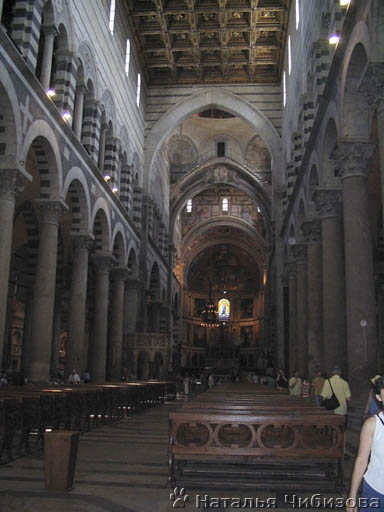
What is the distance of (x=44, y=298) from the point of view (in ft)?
47.6

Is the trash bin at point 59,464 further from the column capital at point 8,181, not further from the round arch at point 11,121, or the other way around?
the round arch at point 11,121

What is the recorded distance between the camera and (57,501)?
16.8 ft

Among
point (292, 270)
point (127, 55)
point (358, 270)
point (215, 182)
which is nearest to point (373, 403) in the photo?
point (358, 270)

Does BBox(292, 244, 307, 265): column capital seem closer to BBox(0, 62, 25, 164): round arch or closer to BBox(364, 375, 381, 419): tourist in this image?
BBox(0, 62, 25, 164): round arch

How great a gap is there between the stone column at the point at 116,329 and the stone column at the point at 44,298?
871cm

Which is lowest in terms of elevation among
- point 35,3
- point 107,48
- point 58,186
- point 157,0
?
point 58,186

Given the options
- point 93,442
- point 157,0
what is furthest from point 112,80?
point 93,442

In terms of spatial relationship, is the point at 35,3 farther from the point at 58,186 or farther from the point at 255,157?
the point at 255,157

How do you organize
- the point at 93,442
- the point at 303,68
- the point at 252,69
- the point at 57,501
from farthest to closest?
the point at 252,69 → the point at 303,68 → the point at 93,442 → the point at 57,501

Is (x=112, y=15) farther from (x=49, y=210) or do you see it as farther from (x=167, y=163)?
(x=167, y=163)

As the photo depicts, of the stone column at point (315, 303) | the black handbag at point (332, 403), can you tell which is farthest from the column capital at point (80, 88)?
the black handbag at point (332, 403)

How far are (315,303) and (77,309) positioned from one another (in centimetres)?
781

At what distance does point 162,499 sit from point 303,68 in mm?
18112

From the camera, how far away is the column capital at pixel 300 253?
20.2 m
